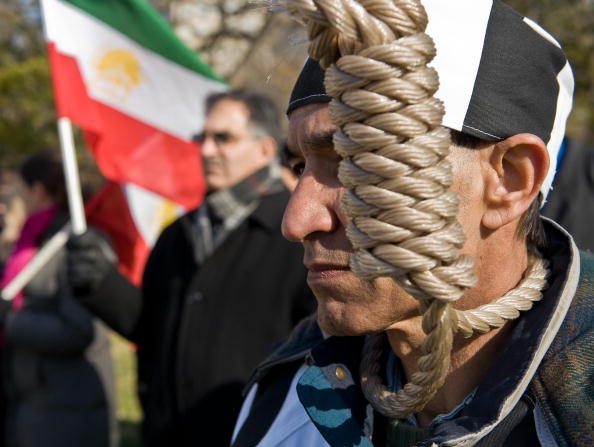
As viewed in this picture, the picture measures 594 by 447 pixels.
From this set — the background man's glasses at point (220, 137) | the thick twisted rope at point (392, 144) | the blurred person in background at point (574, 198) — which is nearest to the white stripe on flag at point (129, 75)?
the background man's glasses at point (220, 137)

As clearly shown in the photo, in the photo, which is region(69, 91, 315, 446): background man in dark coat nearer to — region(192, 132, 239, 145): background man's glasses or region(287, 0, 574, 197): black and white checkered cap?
region(192, 132, 239, 145): background man's glasses

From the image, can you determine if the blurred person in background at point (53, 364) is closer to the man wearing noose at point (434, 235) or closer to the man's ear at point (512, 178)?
the man wearing noose at point (434, 235)

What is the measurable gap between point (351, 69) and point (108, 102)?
363 cm

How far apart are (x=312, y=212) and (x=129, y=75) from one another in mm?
3338

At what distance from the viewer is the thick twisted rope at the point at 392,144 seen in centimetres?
116

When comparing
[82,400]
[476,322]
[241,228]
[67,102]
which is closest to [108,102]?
[67,102]

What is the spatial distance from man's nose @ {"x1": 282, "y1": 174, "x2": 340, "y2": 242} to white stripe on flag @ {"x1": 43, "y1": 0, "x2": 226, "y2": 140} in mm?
3256

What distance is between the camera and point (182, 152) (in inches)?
193

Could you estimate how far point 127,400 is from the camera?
25.6ft

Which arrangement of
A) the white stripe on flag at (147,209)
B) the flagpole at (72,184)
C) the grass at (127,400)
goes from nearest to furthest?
1. the flagpole at (72,184)
2. the white stripe on flag at (147,209)
3. the grass at (127,400)

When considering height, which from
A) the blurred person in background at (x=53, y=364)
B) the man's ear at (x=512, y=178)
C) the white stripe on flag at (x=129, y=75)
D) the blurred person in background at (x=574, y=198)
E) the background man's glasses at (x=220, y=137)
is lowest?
the blurred person in background at (x=53, y=364)

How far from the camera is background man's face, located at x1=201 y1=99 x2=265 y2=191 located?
412cm

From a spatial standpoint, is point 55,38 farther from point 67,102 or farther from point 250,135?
point 250,135

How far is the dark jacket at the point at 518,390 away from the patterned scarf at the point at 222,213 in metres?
2.07
